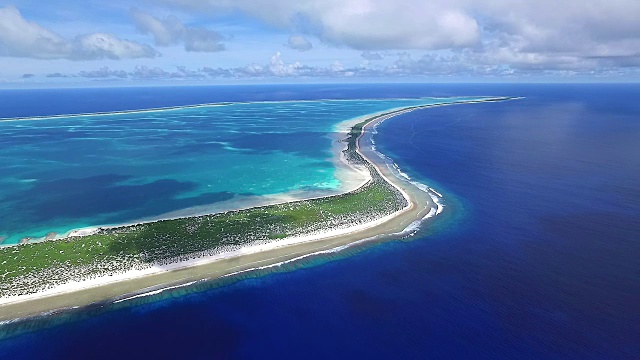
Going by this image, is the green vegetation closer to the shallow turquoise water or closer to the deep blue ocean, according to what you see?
the deep blue ocean

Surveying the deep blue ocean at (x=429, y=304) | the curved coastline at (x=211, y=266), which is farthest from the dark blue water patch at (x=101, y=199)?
the deep blue ocean at (x=429, y=304)

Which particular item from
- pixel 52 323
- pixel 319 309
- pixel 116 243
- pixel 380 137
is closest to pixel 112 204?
pixel 116 243

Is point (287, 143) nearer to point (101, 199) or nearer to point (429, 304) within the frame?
point (101, 199)

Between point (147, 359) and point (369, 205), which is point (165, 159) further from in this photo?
point (147, 359)

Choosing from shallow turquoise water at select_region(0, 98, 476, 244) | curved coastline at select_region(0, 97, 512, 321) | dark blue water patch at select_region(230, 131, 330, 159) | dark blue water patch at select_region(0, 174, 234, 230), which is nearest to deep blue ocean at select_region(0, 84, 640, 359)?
curved coastline at select_region(0, 97, 512, 321)

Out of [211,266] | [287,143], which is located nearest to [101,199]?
[211,266]

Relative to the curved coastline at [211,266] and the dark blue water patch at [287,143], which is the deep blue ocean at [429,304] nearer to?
the curved coastline at [211,266]
